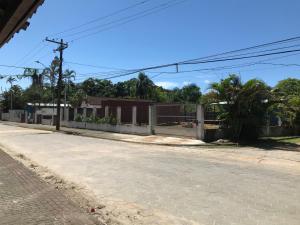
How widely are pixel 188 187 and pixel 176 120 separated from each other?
18.4 m

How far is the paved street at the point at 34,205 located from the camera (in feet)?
22.4

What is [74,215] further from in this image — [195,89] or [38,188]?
[195,89]

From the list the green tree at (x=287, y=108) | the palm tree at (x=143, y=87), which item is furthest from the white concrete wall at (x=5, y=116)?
the green tree at (x=287, y=108)

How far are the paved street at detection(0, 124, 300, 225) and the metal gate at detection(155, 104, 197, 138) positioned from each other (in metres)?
9.63

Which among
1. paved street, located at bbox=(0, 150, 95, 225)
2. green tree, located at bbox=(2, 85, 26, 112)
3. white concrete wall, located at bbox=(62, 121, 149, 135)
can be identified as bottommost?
paved street, located at bbox=(0, 150, 95, 225)

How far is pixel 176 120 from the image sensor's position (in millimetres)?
28328

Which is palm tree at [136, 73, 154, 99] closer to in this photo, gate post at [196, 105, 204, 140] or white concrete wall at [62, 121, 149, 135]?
white concrete wall at [62, 121, 149, 135]

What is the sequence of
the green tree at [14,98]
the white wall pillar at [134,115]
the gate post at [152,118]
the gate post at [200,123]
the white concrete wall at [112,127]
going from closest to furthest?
the gate post at [200,123] < the gate post at [152,118] < the white concrete wall at [112,127] < the white wall pillar at [134,115] < the green tree at [14,98]

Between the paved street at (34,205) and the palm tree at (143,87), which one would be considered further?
the palm tree at (143,87)

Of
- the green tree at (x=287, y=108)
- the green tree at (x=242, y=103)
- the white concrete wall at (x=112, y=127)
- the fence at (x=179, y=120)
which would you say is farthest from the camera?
the white concrete wall at (x=112, y=127)

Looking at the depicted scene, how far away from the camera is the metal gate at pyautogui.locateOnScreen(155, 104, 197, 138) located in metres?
26.4

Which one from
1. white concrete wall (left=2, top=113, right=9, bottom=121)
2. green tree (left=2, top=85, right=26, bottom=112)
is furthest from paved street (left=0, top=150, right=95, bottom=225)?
green tree (left=2, top=85, right=26, bottom=112)

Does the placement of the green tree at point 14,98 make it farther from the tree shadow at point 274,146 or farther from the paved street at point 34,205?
the paved street at point 34,205

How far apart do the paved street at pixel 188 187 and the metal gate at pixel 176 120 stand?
9.63m
